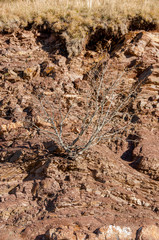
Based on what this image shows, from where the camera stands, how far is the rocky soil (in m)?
2.41

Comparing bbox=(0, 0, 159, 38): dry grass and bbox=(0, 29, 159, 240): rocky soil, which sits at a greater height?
bbox=(0, 0, 159, 38): dry grass

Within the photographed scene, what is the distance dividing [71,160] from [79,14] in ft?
19.2

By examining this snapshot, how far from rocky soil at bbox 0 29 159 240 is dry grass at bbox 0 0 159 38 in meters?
0.59

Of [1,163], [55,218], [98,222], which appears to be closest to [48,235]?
A: [55,218]

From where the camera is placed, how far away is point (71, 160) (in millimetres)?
3285

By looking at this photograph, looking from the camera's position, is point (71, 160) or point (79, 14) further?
point (79, 14)

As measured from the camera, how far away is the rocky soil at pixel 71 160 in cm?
241

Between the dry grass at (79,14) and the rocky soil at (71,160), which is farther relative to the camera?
the dry grass at (79,14)

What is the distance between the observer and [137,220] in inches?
97.1

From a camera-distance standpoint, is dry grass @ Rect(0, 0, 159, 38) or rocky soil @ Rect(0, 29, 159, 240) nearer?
rocky soil @ Rect(0, 29, 159, 240)

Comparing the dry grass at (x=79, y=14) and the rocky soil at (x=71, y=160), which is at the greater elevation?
the dry grass at (x=79, y=14)

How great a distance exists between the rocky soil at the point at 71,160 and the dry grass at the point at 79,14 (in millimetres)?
592

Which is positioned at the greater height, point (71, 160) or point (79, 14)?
point (79, 14)

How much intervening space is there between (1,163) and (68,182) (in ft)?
4.93
